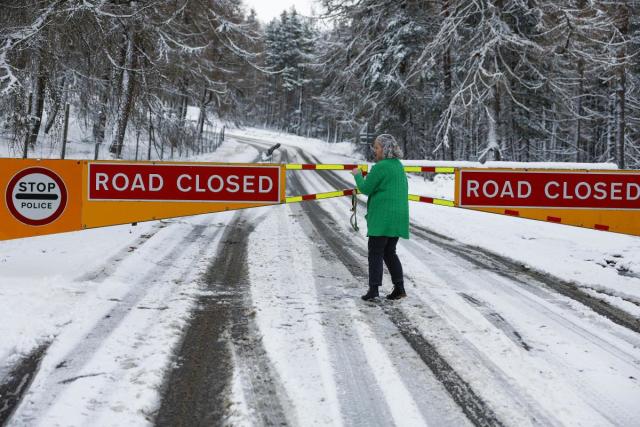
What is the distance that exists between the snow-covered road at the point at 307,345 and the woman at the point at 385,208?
0.83 feet

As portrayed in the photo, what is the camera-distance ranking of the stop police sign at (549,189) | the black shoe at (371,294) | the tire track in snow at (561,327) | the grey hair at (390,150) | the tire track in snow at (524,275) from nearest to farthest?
the tire track in snow at (561,327) < the tire track in snow at (524,275) < the black shoe at (371,294) < the grey hair at (390,150) < the stop police sign at (549,189)

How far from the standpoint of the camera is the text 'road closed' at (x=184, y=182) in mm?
6781

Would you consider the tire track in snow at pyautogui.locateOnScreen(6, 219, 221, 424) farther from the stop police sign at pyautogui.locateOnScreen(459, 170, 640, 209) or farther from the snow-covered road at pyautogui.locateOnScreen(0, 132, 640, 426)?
the stop police sign at pyautogui.locateOnScreen(459, 170, 640, 209)

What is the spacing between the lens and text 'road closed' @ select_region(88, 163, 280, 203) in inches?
267

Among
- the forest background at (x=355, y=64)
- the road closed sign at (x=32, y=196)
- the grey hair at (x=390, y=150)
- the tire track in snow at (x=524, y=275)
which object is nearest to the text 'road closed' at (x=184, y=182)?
the road closed sign at (x=32, y=196)

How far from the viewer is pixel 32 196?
6539 millimetres

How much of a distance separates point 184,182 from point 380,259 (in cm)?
274

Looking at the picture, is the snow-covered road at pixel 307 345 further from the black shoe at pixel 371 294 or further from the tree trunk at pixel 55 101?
the tree trunk at pixel 55 101

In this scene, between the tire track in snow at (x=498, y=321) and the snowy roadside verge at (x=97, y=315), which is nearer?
the snowy roadside verge at (x=97, y=315)

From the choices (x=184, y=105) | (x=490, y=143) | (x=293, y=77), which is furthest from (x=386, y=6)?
(x=293, y=77)

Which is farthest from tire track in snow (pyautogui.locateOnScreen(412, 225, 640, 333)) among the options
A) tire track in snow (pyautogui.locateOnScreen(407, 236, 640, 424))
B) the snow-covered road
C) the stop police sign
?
the stop police sign

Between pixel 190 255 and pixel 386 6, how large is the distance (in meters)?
20.0

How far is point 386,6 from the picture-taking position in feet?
79.8

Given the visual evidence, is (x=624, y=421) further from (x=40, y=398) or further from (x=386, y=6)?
(x=386, y=6)
